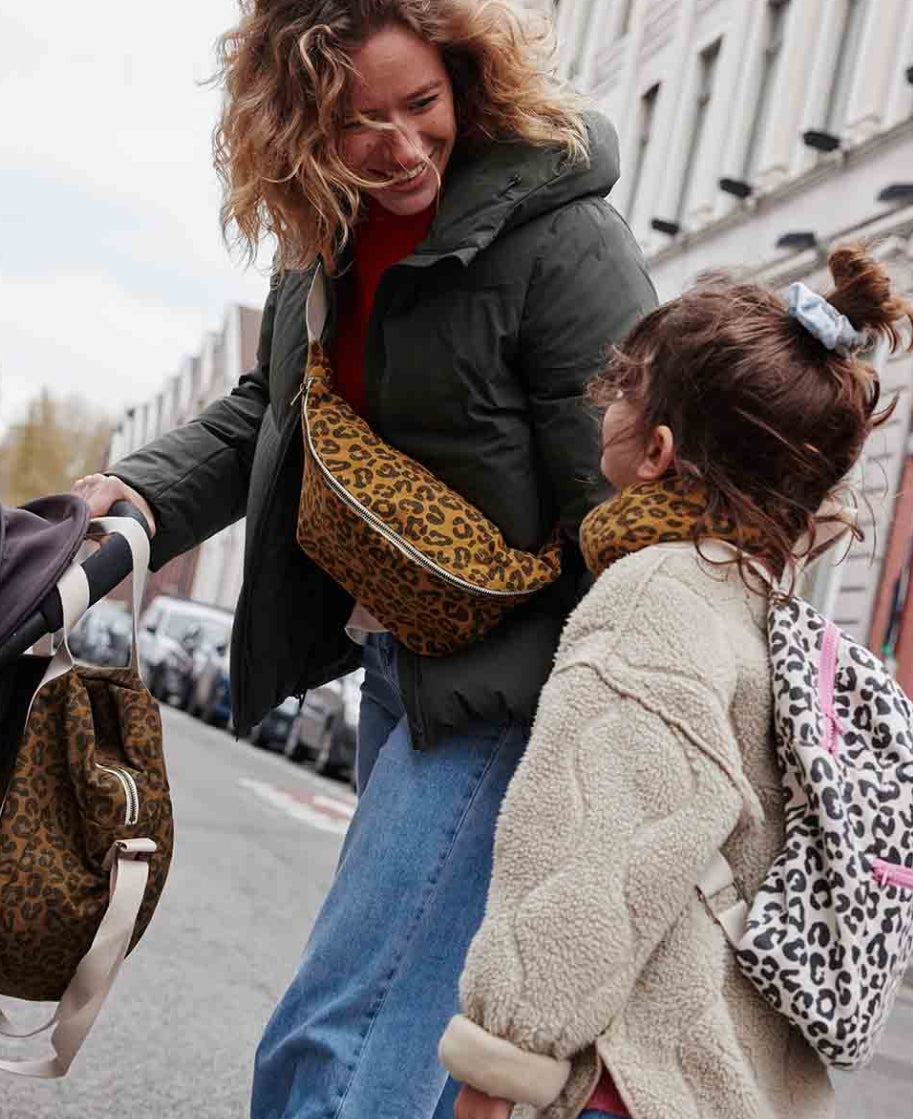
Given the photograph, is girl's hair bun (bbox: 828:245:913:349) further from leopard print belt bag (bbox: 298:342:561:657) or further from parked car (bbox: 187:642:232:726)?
parked car (bbox: 187:642:232:726)

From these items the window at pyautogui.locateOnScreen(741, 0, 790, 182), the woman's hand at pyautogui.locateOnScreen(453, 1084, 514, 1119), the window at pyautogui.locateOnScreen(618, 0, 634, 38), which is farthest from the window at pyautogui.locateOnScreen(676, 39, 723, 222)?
the woman's hand at pyautogui.locateOnScreen(453, 1084, 514, 1119)

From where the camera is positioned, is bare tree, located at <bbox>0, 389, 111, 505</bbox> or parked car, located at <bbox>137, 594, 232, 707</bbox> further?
bare tree, located at <bbox>0, 389, 111, 505</bbox>

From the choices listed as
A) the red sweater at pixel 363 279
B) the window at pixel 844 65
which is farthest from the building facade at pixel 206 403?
the red sweater at pixel 363 279

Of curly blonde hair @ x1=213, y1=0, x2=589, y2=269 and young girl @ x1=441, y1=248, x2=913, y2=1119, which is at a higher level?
curly blonde hair @ x1=213, y1=0, x2=589, y2=269

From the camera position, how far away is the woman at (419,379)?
8.89ft

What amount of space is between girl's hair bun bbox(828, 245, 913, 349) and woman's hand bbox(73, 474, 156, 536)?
1288 mm

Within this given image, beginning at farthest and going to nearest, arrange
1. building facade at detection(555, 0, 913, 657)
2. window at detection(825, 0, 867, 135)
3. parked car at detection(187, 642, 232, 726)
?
parked car at detection(187, 642, 232, 726)
window at detection(825, 0, 867, 135)
building facade at detection(555, 0, 913, 657)

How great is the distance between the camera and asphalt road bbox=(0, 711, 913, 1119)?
4723 mm

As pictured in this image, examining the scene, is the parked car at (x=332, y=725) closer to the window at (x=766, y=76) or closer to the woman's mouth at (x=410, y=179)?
the window at (x=766, y=76)

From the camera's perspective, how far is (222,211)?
320 cm

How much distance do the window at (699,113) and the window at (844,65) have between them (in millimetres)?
5054

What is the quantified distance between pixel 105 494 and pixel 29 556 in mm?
382

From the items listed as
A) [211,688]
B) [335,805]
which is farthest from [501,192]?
[211,688]

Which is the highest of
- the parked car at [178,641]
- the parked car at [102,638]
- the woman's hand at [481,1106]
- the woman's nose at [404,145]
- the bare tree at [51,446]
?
the woman's nose at [404,145]
